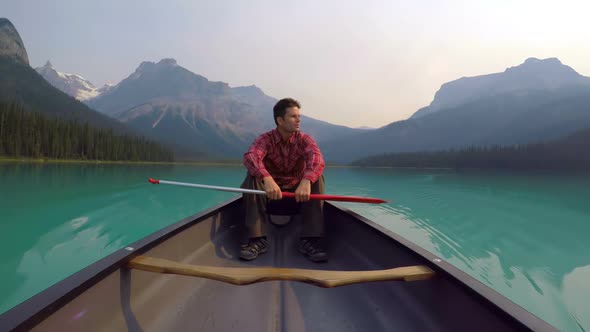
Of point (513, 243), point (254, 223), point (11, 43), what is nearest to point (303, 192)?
point (254, 223)

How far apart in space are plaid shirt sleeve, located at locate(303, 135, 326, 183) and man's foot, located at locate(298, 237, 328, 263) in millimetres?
715

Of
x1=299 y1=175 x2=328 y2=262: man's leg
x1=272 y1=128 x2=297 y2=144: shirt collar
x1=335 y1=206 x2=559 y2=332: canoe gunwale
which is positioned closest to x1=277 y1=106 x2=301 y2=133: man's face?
x1=272 y1=128 x2=297 y2=144: shirt collar

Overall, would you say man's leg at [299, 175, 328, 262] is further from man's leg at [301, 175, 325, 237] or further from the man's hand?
the man's hand

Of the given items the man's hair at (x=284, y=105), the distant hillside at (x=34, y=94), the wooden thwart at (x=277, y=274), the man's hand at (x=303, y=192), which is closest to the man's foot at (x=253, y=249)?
the man's hand at (x=303, y=192)

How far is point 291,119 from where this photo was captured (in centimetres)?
343

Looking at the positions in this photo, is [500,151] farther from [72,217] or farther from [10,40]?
[10,40]

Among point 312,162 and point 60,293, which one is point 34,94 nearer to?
point 312,162

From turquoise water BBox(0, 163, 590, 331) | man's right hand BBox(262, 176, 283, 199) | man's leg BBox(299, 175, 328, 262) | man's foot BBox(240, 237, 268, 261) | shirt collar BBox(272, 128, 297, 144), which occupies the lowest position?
turquoise water BBox(0, 163, 590, 331)

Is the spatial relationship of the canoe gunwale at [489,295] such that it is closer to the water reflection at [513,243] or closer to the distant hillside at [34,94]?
the water reflection at [513,243]

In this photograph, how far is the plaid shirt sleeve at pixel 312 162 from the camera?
10.2ft

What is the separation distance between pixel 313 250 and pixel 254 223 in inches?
28.7

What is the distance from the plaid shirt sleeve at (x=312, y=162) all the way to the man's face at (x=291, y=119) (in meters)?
0.27

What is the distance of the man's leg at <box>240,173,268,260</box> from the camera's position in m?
3.16

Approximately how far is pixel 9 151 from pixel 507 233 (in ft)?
194
